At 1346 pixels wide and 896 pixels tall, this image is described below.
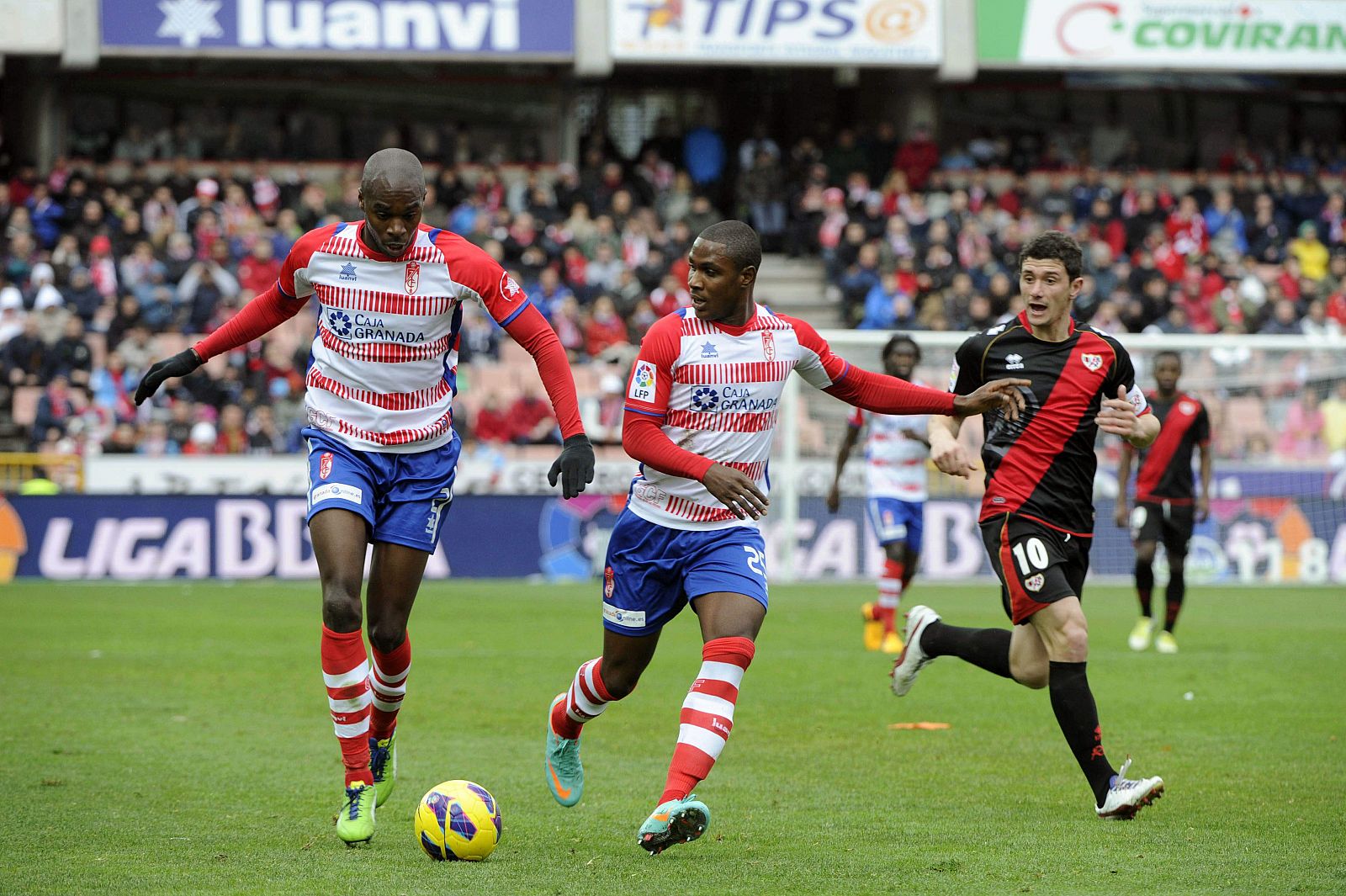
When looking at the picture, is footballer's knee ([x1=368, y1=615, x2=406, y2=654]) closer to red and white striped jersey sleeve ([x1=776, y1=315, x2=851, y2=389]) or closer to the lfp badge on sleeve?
the lfp badge on sleeve

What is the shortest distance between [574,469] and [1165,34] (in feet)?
85.9

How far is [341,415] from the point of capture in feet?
22.0

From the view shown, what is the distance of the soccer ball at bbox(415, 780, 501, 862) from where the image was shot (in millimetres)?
6078

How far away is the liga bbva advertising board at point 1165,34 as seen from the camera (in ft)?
95.6

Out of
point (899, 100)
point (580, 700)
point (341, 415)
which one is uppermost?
point (899, 100)

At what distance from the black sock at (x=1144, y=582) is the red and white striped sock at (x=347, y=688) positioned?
8.64m

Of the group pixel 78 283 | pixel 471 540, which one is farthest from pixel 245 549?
pixel 78 283

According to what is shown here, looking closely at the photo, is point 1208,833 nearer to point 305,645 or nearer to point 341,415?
point 341,415

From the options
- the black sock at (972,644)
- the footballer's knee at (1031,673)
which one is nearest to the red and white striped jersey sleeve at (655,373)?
the black sock at (972,644)

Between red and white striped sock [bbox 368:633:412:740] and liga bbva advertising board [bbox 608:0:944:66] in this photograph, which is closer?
A: red and white striped sock [bbox 368:633:412:740]

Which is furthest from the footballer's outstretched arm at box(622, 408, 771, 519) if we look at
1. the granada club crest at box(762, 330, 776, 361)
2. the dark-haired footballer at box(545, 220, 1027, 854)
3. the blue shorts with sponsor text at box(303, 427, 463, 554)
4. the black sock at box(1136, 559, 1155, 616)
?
the black sock at box(1136, 559, 1155, 616)

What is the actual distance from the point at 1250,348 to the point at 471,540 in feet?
32.6

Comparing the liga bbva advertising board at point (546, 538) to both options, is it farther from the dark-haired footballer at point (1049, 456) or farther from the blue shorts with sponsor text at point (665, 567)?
the blue shorts with sponsor text at point (665, 567)

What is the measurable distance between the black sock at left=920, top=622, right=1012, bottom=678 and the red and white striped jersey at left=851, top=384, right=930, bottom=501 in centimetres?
603
